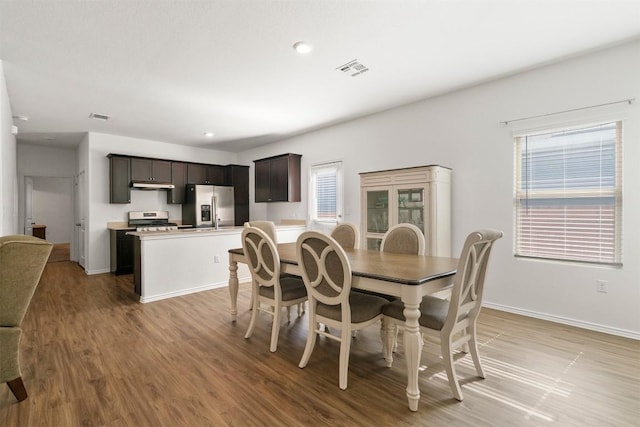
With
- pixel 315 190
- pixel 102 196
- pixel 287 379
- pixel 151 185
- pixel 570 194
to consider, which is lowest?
pixel 287 379

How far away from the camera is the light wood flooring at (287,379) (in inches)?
Answer: 69.4

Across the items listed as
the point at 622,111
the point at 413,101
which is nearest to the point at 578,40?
the point at 622,111

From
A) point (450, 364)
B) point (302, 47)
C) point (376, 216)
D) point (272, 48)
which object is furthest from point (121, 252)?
point (450, 364)

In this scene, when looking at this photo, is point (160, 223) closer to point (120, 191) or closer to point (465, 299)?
point (120, 191)

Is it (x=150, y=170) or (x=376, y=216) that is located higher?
(x=150, y=170)

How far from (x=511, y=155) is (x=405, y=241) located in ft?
5.59

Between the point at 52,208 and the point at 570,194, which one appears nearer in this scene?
the point at 570,194

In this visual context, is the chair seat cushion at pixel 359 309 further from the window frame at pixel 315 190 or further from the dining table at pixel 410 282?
the window frame at pixel 315 190

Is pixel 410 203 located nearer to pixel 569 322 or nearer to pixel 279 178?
pixel 569 322

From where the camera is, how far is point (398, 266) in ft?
7.22

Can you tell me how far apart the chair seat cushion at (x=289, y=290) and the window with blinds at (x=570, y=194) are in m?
2.48

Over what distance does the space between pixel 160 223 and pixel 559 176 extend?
670cm

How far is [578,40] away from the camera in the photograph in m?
2.74

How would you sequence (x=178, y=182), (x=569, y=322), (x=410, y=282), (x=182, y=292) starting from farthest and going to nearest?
(x=178, y=182), (x=182, y=292), (x=569, y=322), (x=410, y=282)
